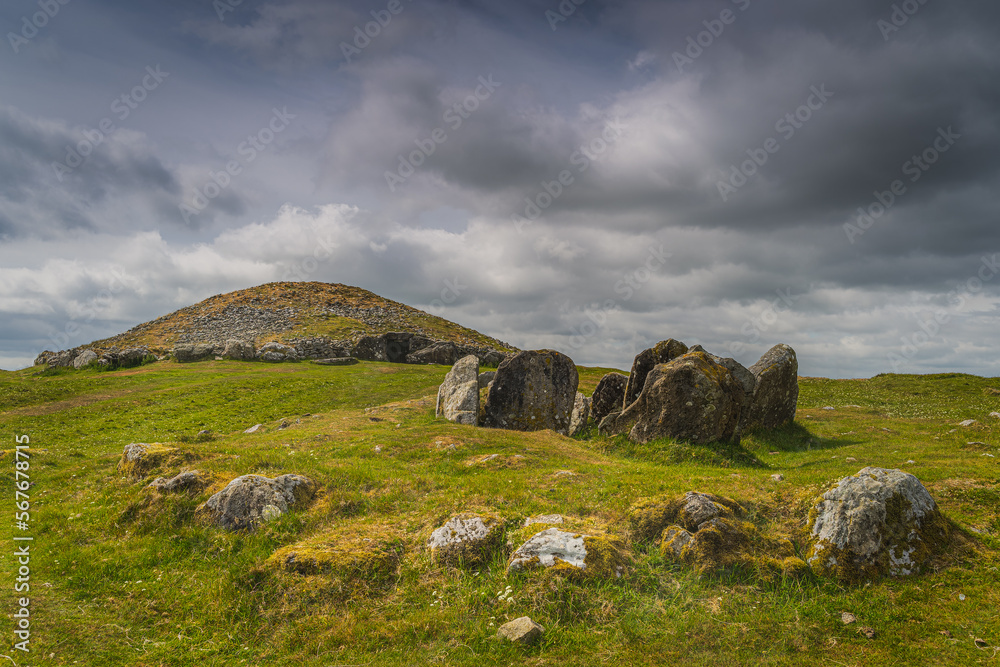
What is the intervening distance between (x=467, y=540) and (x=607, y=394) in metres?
18.4

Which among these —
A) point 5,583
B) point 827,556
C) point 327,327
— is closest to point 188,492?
point 5,583

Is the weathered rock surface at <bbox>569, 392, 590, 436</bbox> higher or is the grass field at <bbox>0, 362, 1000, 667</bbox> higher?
the weathered rock surface at <bbox>569, 392, 590, 436</bbox>

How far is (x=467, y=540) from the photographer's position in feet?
37.9

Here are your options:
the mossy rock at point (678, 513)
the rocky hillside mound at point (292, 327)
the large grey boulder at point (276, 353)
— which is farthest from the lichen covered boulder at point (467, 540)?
the large grey boulder at point (276, 353)

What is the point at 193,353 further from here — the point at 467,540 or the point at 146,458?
the point at 467,540

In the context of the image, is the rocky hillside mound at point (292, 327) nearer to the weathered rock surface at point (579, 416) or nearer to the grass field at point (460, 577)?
the weathered rock surface at point (579, 416)

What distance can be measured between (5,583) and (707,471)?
19.2 meters

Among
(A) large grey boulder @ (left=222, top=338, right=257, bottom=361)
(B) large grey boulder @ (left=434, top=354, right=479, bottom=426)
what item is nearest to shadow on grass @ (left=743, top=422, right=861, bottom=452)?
(B) large grey boulder @ (left=434, top=354, right=479, bottom=426)

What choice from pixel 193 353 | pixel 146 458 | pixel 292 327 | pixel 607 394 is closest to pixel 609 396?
pixel 607 394

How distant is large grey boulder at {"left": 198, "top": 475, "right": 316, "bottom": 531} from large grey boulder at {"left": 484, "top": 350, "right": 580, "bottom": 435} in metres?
15.1

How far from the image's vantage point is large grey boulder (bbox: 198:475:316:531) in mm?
13148

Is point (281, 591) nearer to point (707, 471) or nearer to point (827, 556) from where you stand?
point (827, 556)

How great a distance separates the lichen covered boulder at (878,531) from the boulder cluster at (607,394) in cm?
1236

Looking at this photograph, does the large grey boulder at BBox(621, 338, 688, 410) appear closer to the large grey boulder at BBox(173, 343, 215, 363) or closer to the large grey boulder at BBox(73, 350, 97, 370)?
the large grey boulder at BBox(173, 343, 215, 363)
